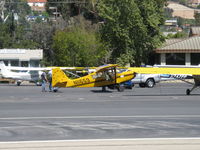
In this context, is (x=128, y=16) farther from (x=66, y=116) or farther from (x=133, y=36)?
(x=66, y=116)

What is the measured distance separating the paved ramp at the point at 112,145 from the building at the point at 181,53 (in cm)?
4408

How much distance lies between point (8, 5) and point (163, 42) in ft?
191

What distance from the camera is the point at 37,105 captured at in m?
25.1

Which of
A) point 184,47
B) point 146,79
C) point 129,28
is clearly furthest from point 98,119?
point 184,47

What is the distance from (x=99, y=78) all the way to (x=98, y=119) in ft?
53.1

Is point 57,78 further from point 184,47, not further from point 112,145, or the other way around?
point 184,47

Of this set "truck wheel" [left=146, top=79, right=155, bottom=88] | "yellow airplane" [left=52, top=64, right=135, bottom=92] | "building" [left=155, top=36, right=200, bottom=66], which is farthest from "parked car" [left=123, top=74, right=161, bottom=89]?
"building" [left=155, top=36, right=200, bottom=66]

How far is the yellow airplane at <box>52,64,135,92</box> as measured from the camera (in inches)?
1364

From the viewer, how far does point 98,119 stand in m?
18.9

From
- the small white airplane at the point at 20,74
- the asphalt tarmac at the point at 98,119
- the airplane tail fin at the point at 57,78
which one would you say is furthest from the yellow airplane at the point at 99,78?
the small white airplane at the point at 20,74

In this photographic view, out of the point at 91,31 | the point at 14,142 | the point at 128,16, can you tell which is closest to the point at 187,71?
the point at 14,142

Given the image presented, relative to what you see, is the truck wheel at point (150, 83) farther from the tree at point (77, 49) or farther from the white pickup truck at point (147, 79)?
the tree at point (77, 49)

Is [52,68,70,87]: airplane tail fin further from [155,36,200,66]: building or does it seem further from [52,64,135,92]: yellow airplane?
[155,36,200,66]: building

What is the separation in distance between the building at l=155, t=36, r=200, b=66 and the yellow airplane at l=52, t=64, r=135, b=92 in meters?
22.7
